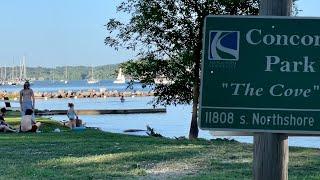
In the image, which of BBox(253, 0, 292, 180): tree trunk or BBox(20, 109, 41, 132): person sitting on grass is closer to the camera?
BBox(253, 0, 292, 180): tree trunk

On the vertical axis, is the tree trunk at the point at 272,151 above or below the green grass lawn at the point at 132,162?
above

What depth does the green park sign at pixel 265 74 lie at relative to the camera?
3.04 metres

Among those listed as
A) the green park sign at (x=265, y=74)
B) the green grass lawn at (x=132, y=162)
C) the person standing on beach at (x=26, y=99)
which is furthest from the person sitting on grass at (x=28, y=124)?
the green park sign at (x=265, y=74)

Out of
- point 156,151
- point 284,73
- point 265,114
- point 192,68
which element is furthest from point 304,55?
point 192,68

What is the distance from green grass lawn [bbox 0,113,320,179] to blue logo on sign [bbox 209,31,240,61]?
16.3 ft

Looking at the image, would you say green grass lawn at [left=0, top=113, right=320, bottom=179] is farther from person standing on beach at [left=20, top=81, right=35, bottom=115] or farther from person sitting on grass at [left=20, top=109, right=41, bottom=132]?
person standing on beach at [left=20, top=81, right=35, bottom=115]

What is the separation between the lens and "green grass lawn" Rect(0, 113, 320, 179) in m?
8.20

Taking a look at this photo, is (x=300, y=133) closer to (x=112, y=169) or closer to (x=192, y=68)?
(x=112, y=169)

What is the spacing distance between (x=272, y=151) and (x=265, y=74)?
379 millimetres

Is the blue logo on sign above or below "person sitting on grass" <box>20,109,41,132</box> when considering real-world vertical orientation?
above

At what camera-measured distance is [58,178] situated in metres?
7.87

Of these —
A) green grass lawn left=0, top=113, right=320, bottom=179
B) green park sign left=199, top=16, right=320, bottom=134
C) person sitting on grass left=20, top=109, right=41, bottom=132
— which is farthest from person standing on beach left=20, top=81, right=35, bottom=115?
green park sign left=199, top=16, right=320, bottom=134

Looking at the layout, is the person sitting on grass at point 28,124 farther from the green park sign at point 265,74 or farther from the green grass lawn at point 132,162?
the green park sign at point 265,74

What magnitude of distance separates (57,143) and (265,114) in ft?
35.0
